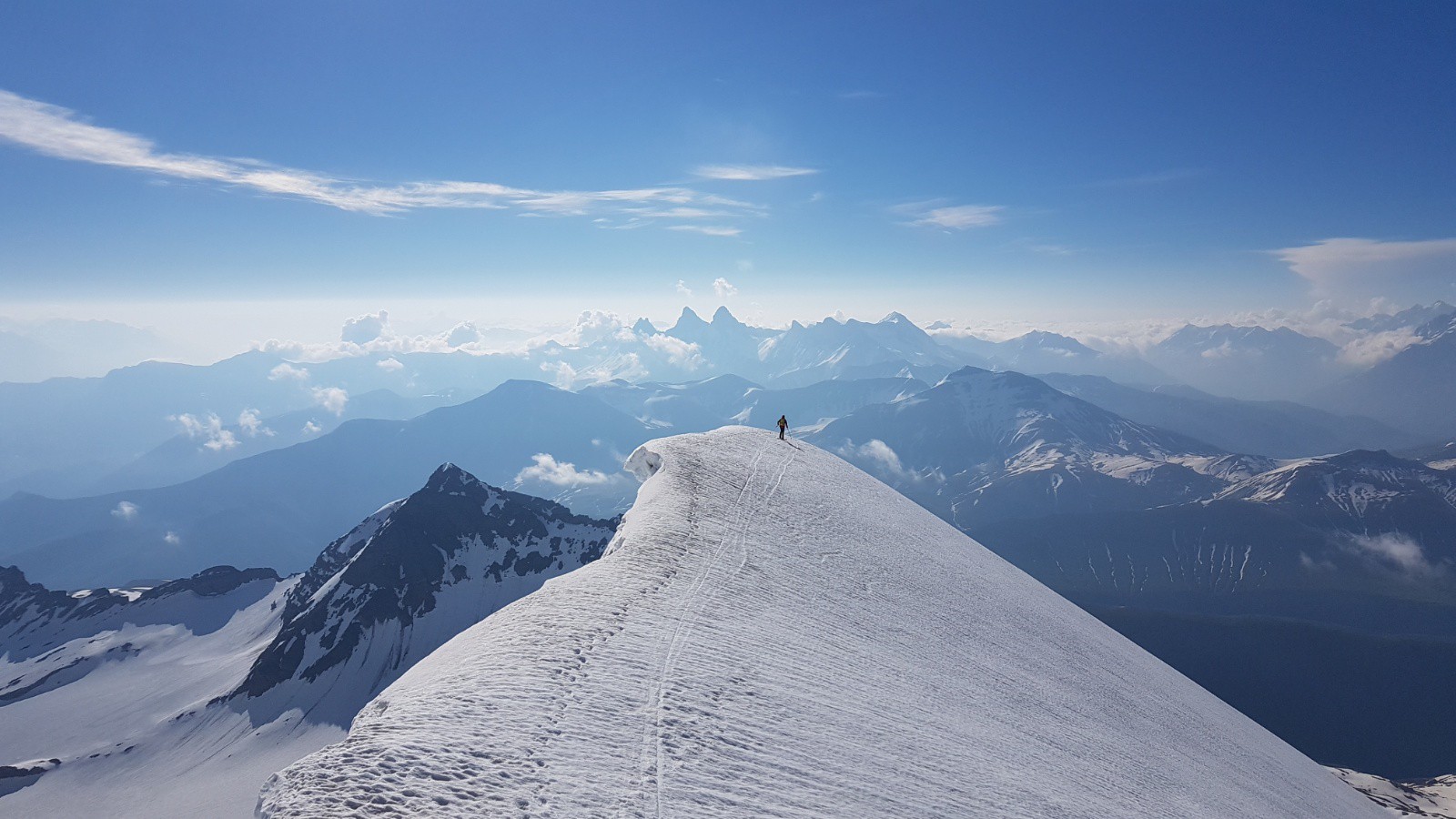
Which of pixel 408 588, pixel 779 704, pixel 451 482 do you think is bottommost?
pixel 408 588

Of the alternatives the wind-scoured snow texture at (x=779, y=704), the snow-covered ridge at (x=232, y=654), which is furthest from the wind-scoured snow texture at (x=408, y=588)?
the wind-scoured snow texture at (x=779, y=704)

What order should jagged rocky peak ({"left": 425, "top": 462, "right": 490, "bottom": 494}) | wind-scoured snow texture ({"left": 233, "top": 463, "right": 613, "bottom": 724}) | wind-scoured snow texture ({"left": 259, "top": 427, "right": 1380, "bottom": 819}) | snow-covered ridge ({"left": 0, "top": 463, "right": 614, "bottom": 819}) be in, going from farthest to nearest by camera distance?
jagged rocky peak ({"left": 425, "top": 462, "right": 490, "bottom": 494}) → wind-scoured snow texture ({"left": 233, "top": 463, "right": 613, "bottom": 724}) → snow-covered ridge ({"left": 0, "top": 463, "right": 614, "bottom": 819}) → wind-scoured snow texture ({"left": 259, "top": 427, "right": 1380, "bottom": 819})

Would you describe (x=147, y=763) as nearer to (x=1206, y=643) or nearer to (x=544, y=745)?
(x=544, y=745)

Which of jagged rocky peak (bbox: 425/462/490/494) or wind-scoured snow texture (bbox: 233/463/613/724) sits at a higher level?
jagged rocky peak (bbox: 425/462/490/494)

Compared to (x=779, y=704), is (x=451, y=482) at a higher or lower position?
lower

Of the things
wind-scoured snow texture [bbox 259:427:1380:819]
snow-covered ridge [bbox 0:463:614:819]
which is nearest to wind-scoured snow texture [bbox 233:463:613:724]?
snow-covered ridge [bbox 0:463:614:819]

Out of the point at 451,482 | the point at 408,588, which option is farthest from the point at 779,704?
the point at 451,482

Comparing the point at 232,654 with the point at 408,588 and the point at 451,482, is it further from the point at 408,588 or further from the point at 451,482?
the point at 451,482

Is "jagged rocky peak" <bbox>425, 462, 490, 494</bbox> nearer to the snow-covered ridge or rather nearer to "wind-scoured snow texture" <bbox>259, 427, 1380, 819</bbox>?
the snow-covered ridge

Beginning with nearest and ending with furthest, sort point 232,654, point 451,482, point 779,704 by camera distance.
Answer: point 779,704, point 232,654, point 451,482

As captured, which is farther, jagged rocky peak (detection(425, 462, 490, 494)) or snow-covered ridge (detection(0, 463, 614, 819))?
jagged rocky peak (detection(425, 462, 490, 494))
